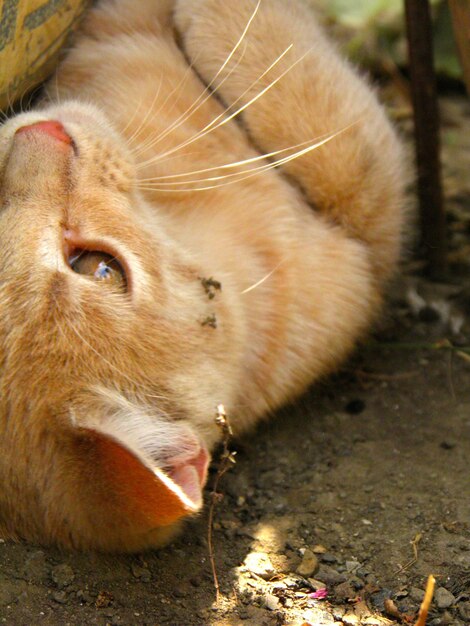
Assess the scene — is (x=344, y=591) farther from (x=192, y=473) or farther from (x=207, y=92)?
(x=207, y=92)

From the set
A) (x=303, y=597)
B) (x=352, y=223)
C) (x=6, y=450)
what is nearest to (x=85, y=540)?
(x=6, y=450)

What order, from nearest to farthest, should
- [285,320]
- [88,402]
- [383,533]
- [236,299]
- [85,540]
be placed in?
[88,402] → [85,540] → [383,533] → [236,299] → [285,320]

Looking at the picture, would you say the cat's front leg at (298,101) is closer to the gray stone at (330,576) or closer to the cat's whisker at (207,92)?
the cat's whisker at (207,92)

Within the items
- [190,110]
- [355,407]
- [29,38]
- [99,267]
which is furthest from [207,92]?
[355,407]

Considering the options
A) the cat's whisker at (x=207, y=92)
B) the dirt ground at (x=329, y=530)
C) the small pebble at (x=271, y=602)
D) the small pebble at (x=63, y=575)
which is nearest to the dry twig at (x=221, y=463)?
the dirt ground at (x=329, y=530)

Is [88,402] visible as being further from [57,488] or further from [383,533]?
[383,533]

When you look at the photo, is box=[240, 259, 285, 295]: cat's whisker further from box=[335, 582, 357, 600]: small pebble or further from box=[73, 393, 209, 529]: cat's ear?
box=[335, 582, 357, 600]: small pebble
